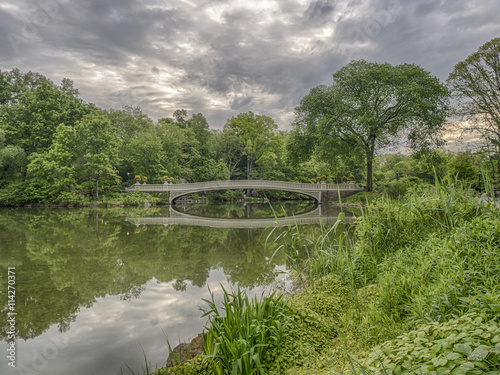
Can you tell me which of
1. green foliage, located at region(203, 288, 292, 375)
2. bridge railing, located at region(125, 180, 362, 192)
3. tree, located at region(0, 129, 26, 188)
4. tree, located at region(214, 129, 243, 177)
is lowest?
green foliage, located at region(203, 288, 292, 375)

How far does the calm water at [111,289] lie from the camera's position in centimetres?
312

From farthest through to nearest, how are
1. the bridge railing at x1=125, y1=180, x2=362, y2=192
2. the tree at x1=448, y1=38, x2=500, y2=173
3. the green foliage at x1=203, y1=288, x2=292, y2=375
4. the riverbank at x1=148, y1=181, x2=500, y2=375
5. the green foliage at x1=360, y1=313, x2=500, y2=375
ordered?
the bridge railing at x1=125, y1=180, x2=362, y2=192 → the tree at x1=448, y1=38, x2=500, y2=173 → the green foliage at x1=203, y1=288, x2=292, y2=375 → the riverbank at x1=148, y1=181, x2=500, y2=375 → the green foliage at x1=360, y1=313, x2=500, y2=375

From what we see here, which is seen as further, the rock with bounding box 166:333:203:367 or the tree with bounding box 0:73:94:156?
the tree with bounding box 0:73:94:156

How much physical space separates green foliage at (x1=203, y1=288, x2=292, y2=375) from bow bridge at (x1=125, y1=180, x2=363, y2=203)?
20.2 metres

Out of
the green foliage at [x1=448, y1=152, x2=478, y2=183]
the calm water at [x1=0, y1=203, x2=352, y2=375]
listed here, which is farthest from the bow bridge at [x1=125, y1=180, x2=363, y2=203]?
Answer: the calm water at [x1=0, y1=203, x2=352, y2=375]

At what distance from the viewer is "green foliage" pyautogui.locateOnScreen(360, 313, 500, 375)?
1.29 m

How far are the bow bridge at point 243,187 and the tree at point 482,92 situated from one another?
9194mm

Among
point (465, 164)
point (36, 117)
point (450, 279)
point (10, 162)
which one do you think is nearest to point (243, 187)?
point (465, 164)

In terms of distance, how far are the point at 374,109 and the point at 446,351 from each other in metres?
20.5

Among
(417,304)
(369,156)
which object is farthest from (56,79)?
(417,304)

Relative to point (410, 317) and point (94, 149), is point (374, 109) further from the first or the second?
Result: point (94, 149)

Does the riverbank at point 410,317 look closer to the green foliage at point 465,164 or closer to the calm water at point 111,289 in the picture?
the calm water at point 111,289

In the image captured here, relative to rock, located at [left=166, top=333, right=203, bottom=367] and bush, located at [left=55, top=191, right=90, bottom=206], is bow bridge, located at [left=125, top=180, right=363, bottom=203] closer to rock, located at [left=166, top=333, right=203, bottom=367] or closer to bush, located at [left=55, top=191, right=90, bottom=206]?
bush, located at [left=55, top=191, right=90, bottom=206]

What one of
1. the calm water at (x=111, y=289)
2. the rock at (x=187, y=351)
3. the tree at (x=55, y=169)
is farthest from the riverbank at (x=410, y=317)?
the tree at (x=55, y=169)
